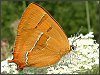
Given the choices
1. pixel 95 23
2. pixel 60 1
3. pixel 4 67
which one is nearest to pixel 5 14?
pixel 60 1

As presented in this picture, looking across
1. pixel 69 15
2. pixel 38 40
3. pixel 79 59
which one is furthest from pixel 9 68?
pixel 69 15

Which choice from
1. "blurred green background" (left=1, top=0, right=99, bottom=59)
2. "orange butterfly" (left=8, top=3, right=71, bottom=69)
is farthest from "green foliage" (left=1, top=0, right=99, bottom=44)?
"orange butterfly" (left=8, top=3, right=71, bottom=69)

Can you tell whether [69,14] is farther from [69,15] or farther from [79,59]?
[79,59]

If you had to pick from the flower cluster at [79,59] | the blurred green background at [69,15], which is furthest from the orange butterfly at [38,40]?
the blurred green background at [69,15]

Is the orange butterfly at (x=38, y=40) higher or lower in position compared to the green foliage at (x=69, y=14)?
lower

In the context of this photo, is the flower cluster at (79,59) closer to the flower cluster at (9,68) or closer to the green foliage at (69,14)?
the flower cluster at (9,68)

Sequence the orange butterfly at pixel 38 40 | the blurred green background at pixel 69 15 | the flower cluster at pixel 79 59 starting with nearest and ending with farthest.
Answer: the flower cluster at pixel 79 59 < the orange butterfly at pixel 38 40 < the blurred green background at pixel 69 15

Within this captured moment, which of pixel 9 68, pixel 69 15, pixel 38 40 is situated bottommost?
pixel 9 68

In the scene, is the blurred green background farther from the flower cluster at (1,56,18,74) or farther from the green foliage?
the flower cluster at (1,56,18,74)
